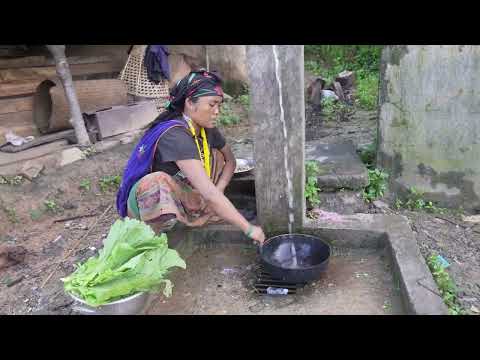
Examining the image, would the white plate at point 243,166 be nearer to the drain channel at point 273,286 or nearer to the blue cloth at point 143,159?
the blue cloth at point 143,159

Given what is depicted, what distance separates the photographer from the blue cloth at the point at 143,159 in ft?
9.95

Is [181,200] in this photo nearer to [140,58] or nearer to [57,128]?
[57,128]

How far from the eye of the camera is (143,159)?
315 centimetres

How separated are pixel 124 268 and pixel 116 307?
0.22m

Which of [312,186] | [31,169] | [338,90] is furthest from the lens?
[338,90]

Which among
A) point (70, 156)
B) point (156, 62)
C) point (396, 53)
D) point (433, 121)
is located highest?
point (396, 53)

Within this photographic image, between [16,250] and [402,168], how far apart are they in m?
3.83

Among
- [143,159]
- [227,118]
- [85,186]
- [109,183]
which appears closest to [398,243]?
[143,159]

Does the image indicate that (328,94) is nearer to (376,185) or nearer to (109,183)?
(376,185)

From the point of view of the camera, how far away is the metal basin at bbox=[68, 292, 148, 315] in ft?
8.02

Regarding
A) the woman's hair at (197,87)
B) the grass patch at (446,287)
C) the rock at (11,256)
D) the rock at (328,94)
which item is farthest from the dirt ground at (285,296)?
the rock at (328,94)

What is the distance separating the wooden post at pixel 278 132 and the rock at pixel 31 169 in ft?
10.4

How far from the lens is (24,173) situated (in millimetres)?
5160
